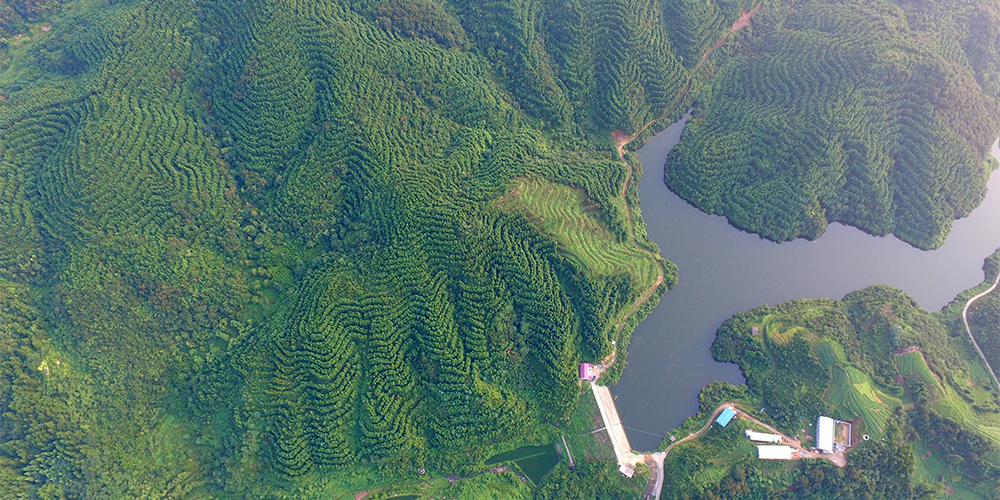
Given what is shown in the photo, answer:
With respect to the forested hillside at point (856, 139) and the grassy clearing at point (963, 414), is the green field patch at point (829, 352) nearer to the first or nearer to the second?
the grassy clearing at point (963, 414)

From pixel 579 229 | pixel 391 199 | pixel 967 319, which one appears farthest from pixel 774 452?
pixel 391 199

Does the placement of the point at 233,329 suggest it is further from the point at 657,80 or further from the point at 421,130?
the point at 657,80

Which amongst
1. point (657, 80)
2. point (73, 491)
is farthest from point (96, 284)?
point (657, 80)

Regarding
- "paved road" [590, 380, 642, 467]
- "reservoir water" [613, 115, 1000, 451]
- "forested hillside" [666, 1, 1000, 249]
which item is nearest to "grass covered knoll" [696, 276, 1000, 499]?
"reservoir water" [613, 115, 1000, 451]

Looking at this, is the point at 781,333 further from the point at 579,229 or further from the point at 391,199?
the point at 391,199

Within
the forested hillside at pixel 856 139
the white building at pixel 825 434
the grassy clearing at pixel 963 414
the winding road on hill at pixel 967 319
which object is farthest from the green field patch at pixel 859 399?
the forested hillside at pixel 856 139
